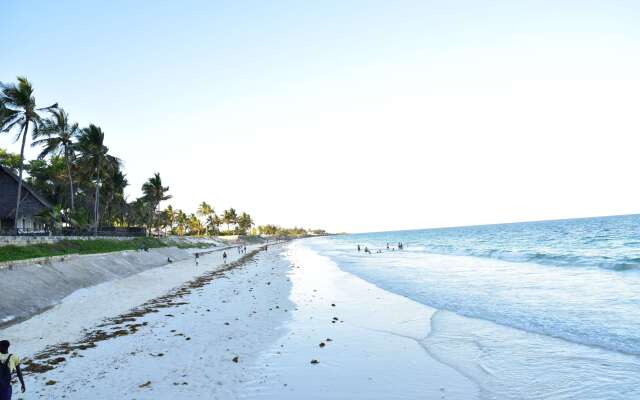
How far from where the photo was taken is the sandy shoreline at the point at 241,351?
26.3 feet

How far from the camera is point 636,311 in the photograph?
15523 millimetres

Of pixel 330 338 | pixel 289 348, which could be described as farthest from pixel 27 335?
pixel 330 338

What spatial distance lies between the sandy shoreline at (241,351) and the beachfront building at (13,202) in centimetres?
3156

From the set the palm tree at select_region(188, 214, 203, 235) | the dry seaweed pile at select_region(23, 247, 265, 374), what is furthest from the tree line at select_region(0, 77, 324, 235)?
the palm tree at select_region(188, 214, 203, 235)

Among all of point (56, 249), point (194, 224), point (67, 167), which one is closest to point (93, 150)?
point (67, 167)

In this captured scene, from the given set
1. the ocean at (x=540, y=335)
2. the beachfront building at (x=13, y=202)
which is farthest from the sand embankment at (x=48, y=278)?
the beachfront building at (x=13, y=202)

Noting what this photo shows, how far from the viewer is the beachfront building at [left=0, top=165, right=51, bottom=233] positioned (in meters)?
41.6

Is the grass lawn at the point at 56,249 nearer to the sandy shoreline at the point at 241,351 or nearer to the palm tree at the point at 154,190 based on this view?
the sandy shoreline at the point at 241,351

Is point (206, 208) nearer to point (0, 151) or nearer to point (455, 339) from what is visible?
point (0, 151)

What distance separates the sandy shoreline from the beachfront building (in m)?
31.6

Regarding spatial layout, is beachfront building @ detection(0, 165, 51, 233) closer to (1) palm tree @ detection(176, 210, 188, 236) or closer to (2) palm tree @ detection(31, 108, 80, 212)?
(2) palm tree @ detection(31, 108, 80, 212)

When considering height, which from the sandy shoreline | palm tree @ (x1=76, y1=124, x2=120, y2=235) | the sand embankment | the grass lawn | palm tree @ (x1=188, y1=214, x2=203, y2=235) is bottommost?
the sandy shoreline

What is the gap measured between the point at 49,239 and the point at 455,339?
31818 mm

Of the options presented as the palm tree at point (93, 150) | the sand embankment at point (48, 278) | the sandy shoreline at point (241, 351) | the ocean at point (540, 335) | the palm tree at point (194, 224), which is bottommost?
the ocean at point (540, 335)
